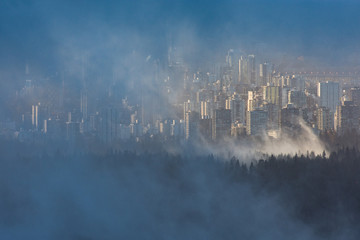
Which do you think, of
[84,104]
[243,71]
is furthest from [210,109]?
[84,104]

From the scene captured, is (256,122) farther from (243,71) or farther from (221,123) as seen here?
(243,71)

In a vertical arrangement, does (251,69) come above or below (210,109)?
above

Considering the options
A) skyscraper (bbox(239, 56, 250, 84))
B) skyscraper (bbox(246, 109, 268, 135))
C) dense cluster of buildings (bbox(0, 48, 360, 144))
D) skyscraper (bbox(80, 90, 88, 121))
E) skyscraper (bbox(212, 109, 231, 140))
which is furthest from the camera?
skyscraper (bbox(239, 56, 250, 84))

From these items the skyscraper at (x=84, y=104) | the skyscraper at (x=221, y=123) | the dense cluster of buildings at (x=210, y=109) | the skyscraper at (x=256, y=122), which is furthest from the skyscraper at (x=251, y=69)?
the skyscraper at (x=84, y=104)

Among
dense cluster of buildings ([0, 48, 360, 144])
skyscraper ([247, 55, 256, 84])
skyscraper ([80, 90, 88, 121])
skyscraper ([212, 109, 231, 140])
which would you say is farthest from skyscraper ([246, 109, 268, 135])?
skyscraper ([80, 90, 88, 121])

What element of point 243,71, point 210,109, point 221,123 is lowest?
point 221,123

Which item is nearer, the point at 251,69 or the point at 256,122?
the point at 256,122

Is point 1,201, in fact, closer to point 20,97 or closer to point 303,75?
point 20,97

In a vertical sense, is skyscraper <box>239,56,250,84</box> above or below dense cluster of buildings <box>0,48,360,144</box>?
above

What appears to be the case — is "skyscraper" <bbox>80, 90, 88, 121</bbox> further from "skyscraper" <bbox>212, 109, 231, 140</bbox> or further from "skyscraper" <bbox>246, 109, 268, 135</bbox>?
"skyscraper" <bbox>246, 109, 268, 135</bbox>
